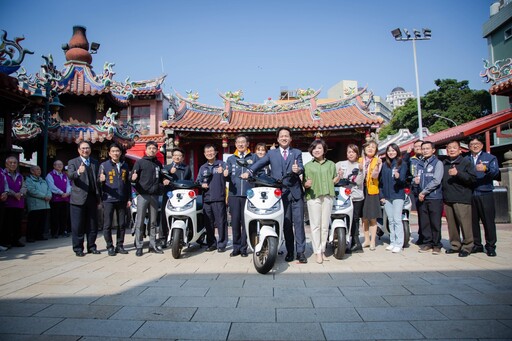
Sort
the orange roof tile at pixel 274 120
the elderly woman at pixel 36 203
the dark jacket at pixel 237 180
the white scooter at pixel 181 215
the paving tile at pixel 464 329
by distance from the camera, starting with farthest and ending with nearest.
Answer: the orange roof tile at pixel 274 120 < the elderly woman at pixel 36 203 < the dark jacket at pixel 237 180 < the white scooter at pixel 181 215 < the paving tile at pixel 464 329

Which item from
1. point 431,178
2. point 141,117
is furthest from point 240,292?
point 141,117

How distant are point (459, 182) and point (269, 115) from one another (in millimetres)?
10004

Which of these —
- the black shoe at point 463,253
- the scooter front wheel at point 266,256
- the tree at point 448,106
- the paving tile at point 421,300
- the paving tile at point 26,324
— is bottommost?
the black shoe at point 463,253

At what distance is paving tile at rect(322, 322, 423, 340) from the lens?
2.11m

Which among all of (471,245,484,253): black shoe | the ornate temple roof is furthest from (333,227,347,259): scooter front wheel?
the ornate temple roof

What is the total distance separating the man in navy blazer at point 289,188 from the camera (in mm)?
4426

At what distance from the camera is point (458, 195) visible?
4.85 metres

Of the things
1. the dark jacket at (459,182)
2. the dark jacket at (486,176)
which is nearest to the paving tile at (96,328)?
the dark jacket at (459,182)

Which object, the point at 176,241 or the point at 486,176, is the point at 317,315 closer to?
the point at 176,241

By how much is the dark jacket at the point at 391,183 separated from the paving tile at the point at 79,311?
447cm

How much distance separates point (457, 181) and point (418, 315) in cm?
319

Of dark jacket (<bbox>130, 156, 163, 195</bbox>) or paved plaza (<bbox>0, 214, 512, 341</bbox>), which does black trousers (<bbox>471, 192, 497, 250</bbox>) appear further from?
dark jacket (<bbox>130, 156, 163, 195</bbox>)

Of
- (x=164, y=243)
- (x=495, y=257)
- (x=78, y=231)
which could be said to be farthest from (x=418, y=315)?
(x=78, y=231)

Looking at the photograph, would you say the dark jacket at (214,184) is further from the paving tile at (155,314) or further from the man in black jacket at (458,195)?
the man in black jacket at (458,195)
